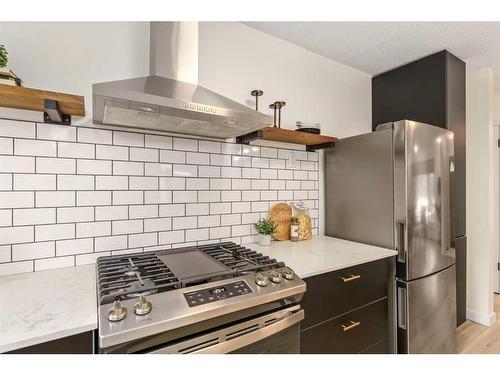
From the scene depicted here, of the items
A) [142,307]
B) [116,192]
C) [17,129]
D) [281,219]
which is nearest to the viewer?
[142,307]

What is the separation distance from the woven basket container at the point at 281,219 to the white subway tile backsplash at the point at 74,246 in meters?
1.12

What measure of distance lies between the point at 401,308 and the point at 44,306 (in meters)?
1.80

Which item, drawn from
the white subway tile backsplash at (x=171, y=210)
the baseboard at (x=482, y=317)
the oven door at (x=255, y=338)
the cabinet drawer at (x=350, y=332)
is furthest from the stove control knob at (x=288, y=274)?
the baseboard at (x=482, y=317)

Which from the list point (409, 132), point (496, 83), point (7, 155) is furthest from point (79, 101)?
point (496, 83)

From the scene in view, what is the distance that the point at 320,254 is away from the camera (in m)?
1.56

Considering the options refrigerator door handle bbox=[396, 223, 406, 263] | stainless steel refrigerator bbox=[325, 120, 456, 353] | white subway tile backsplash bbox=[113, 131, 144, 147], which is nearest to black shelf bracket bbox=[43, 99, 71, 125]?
white subway tile backsplash bbox=[113, 131, 144, 147]

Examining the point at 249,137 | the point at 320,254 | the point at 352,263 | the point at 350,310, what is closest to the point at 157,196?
the point at 249,137

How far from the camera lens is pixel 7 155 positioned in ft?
3.78

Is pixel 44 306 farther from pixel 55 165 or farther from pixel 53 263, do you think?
pixel 55 165

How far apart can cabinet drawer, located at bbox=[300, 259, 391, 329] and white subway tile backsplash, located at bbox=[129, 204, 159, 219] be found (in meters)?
0.90

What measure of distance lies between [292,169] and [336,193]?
0.40m

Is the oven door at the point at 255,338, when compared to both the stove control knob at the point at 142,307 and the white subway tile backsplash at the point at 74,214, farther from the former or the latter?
the white subway tile backsplash at the point at 74,214

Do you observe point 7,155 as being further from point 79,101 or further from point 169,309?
point 169,309

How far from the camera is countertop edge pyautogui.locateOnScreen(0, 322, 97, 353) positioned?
26.7 inches
